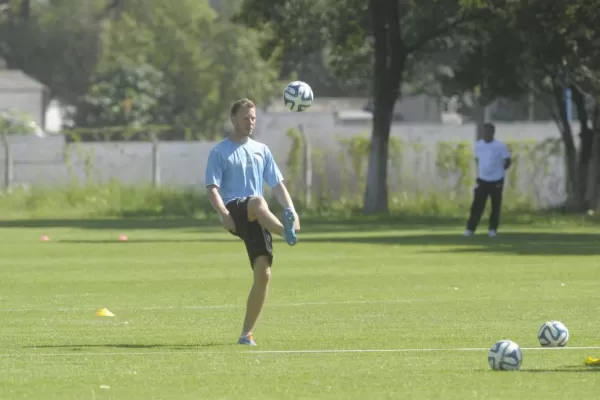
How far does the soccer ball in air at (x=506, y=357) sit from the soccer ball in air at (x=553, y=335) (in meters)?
1.31

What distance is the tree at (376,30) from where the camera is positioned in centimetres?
4431

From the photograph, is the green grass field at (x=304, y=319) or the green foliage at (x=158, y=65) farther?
the green foliage at (x=158, y=65)

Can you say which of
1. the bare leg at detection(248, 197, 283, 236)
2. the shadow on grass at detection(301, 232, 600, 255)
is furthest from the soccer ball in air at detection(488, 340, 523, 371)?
the shadow on grass at detection(301, 232, 600, 255)

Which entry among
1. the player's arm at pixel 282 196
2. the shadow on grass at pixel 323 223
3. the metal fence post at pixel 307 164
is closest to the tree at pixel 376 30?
the shadow on grass at pixel 323 223

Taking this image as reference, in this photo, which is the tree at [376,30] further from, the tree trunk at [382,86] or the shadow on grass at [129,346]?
the shadow on grass at [129,346]

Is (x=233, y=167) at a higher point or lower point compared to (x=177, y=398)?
higher

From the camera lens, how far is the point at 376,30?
145 feet

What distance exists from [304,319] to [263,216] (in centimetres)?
292

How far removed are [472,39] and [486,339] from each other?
34.1 m

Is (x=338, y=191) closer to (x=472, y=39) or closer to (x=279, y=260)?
(x=472, y=39)

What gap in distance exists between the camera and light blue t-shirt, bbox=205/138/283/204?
45.8 feet

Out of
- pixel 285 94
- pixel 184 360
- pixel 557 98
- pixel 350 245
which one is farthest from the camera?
pixel 557 98

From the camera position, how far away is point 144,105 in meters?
109

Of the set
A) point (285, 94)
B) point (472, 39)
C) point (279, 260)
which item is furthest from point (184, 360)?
point (472, 39)
